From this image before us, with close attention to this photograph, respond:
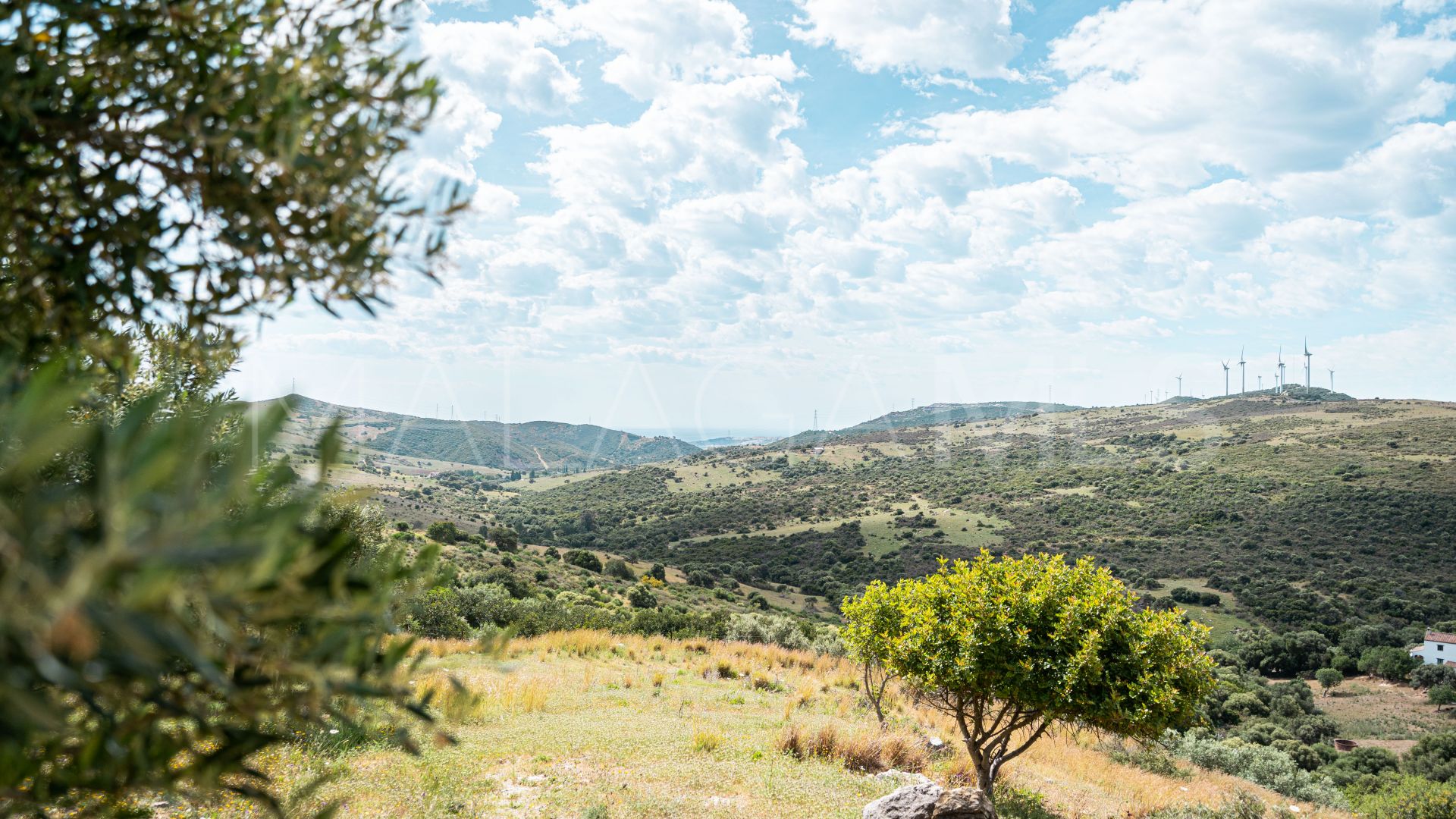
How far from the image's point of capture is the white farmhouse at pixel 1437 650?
51.2m

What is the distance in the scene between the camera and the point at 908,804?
10109 millimetres

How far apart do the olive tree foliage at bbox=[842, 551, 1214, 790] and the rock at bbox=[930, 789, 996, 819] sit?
1749 mm

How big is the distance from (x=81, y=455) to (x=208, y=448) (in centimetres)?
128

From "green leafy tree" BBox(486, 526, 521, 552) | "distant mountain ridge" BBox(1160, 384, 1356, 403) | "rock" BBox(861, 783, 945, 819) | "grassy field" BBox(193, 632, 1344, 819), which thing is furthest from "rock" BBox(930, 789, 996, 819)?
"distant mountain ridge" BBox(1160, 384, 1356, 403)

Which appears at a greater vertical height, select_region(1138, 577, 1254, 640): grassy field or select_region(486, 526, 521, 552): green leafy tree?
select_region(486, 526, 521, 552): green leafy tree

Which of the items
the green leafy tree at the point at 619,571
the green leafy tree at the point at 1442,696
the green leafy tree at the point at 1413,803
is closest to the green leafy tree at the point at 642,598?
the green leafy tree at the point at 619,571

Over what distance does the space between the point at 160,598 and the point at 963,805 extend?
38.6 ft

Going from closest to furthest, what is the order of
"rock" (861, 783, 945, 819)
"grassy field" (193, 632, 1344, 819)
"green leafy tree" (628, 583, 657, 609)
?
"grassy field" (193, 632, 1344, 819) < "rock" (861, 783, 945, 819) < "green leafy tree" (628, 583, 657, 609)

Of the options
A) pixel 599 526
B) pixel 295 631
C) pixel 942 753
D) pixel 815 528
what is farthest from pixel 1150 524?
pixel 295 631

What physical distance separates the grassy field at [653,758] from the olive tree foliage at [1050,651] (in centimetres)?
214

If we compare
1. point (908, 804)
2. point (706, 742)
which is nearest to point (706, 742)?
point (706, 742)

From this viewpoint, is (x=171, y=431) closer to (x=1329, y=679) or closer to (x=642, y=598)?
(x=642, y=598)

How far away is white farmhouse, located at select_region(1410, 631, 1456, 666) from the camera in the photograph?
2015 inches

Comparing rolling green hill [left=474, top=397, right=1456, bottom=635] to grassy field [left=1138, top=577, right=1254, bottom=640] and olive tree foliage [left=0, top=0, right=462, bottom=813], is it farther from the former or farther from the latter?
olive tree foliage [left=0, top=0, right=462, bottom=813]
